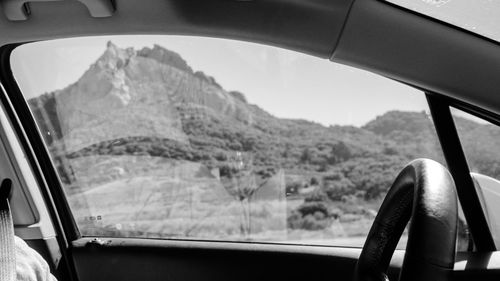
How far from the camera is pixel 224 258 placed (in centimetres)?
245

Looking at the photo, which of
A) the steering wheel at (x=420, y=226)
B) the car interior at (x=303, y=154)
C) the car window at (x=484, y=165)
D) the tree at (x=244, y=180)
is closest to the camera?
the steering wheel at (x=420, y=226)

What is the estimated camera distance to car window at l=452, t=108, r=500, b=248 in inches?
75.6

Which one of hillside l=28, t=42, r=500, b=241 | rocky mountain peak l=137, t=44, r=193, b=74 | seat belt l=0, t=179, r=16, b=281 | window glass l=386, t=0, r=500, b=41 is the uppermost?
rocky mountain peak l=137, t=44, r=193, b=74

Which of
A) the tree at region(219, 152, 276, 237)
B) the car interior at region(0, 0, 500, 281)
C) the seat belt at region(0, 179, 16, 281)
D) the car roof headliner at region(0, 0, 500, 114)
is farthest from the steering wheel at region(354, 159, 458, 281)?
the tree at region(219, 152, 276, 237)

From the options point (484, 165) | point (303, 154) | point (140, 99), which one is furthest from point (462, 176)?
point (140, 99)

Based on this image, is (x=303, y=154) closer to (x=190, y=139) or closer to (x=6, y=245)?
(x=190, y=139)

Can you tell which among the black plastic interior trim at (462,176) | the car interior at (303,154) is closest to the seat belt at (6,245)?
the car interior at (303,154)

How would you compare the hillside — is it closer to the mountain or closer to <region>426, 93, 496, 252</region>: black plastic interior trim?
the mountain

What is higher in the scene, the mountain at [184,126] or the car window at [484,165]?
the mountain at [184,126]

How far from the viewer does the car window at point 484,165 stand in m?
1.92

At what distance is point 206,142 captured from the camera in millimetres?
2621

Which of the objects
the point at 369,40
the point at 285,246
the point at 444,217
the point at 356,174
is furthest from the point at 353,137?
the point at 444,217

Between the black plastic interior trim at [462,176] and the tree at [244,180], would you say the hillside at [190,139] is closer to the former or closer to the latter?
the tree at [244,180]

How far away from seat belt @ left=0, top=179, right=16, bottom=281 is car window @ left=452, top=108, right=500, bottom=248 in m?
1.49
